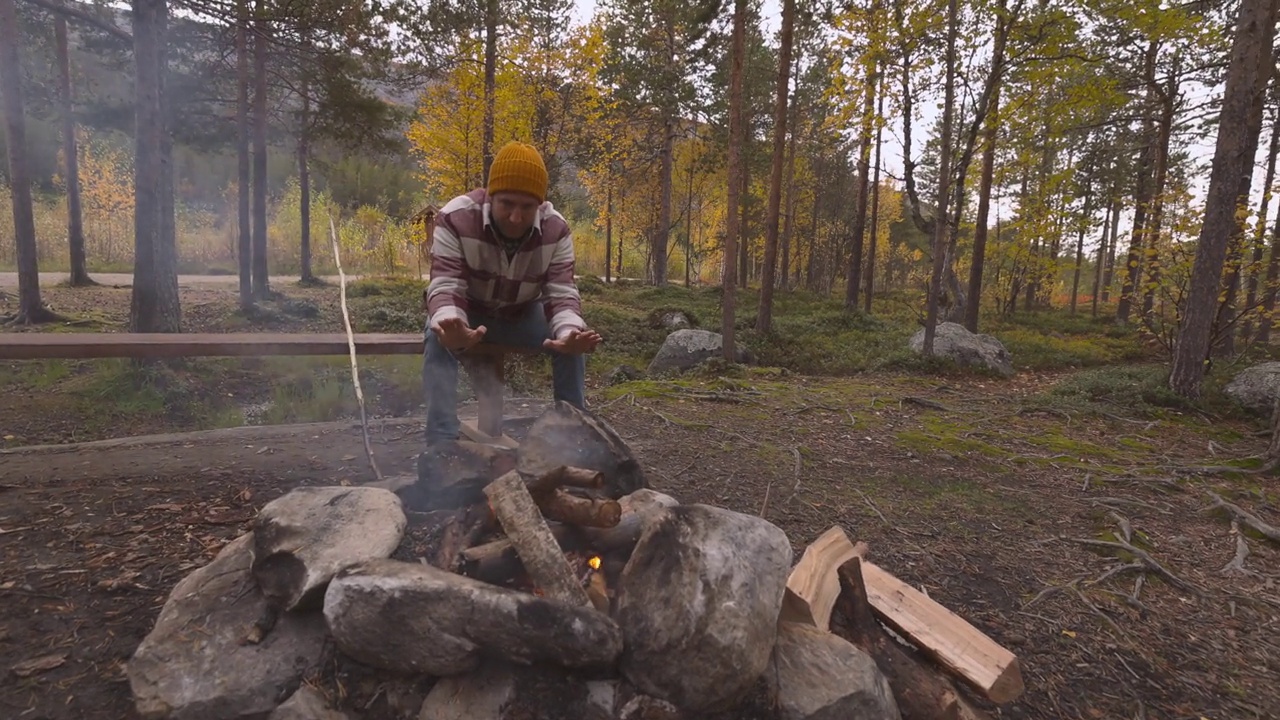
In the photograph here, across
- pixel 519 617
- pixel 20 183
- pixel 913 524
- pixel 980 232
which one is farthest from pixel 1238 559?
pixel 20 183

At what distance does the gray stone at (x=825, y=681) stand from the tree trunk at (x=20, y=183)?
10.7 metres

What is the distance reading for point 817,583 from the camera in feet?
6.89

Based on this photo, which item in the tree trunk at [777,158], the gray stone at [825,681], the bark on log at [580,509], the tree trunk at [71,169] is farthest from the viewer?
the tree trunk at [71,169]

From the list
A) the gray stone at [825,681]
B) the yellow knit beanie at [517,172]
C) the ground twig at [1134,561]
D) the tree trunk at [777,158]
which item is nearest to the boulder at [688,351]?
the tree trunk at [777,158]

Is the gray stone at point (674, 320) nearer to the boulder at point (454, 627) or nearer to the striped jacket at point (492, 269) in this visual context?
the striped jacket at point (492, 269)

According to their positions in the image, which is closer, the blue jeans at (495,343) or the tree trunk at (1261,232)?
the blue jeans at (495,343)

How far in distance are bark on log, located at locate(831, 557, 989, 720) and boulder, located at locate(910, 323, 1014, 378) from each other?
28.0ft

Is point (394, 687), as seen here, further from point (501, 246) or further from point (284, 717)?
point (501, 246)

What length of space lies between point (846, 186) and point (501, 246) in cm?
2450

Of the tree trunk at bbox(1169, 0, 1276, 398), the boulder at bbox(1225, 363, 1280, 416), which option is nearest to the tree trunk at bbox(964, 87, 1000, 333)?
the tree trunk at bbox(1169, 0, 1276, 398)

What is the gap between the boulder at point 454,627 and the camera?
1588 mm

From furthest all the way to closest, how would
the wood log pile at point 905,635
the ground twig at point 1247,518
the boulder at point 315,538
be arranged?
the ground twig at point 1247,518, the wood log pile at point 905,635, the boulder at point 315,538

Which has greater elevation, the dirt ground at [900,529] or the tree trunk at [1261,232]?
the tree trunk at [1261,232]

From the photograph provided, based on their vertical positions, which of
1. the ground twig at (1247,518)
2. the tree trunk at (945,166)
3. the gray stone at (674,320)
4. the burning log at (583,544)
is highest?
the tree trunk at (945,166)
